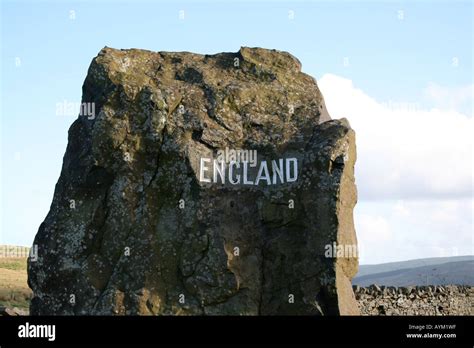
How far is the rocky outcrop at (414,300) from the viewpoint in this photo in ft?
74.7

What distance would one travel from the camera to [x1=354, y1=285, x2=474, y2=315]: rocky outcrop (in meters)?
22.8

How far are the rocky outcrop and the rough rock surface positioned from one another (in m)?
6.29

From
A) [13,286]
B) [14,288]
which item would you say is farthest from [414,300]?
[13,286]

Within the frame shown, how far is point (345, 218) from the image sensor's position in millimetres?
16281

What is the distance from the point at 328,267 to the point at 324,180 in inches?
66.5

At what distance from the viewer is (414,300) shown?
80.5 ft

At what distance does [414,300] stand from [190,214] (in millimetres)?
10673

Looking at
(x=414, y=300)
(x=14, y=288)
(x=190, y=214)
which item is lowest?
(x=14, y=288)

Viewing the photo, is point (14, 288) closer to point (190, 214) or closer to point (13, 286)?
point (13, 286)

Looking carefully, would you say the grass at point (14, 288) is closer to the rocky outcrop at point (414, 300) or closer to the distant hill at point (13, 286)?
the distant hill at point (13, 286)

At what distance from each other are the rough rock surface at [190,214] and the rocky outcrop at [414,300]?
6.29 m
